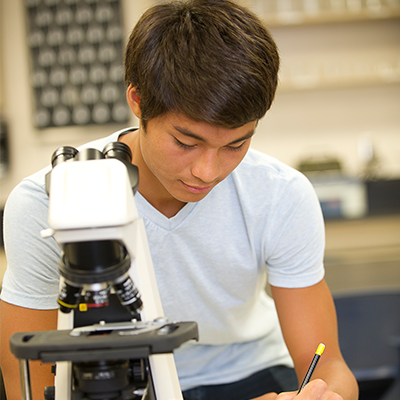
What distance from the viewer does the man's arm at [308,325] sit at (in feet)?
3.42

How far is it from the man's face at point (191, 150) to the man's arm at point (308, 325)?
0.36 meters

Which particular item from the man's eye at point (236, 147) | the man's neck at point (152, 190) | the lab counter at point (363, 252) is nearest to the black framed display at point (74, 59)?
the lab counter at point (363, 252)

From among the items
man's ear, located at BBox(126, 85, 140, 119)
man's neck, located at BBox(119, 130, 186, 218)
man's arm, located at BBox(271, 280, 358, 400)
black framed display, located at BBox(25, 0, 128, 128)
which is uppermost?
black framed display, located at BBox(25, 0, 128, 128)

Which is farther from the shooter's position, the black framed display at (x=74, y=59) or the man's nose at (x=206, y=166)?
the black framed display at (x=74, y=59)

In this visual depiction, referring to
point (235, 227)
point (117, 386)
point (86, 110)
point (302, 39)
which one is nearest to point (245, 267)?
point (235, 227)

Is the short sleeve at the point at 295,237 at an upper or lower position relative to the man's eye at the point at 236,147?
lower

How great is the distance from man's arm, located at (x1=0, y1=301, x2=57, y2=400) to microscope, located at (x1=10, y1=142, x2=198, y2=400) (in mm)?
281

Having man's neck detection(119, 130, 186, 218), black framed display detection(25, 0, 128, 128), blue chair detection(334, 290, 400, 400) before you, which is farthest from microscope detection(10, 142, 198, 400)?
black framed display detection(25, 0, 128, 128)

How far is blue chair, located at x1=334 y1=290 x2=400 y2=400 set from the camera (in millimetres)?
1438

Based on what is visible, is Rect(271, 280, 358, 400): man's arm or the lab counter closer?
Rect(271, 280, 358, 400): man's arm

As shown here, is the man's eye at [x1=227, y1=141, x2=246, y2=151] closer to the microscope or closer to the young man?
the young man

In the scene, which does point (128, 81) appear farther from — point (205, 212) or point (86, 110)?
point (86, 110)

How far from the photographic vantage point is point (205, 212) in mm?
1114

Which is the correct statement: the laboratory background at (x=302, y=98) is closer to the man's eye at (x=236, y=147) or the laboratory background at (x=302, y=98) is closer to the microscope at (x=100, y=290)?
the man's eye at (x=236, y=147)
